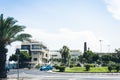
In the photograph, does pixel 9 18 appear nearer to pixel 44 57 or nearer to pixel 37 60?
pixel 37 60

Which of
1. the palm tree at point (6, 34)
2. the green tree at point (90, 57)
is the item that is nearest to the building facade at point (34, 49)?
the green tree at point (90, 57)

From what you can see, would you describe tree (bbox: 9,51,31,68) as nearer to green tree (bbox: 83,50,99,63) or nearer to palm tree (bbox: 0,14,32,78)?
green tree (bbox: 83,50,99,63)

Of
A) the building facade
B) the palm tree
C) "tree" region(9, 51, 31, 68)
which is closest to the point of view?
the palm tree

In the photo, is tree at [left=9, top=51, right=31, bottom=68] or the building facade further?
the building facade

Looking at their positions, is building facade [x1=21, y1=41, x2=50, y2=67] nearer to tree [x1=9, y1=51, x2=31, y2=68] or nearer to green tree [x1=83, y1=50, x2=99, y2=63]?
tree [x1=9, y1=51, x2=31, y2=68]

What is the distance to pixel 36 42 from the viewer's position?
4921 inches

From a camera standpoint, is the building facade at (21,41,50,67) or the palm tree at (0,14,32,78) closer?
the palm tree at (0,14,32,78)

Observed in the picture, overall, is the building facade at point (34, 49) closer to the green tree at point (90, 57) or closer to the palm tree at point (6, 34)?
the green tree at point (90, 57)

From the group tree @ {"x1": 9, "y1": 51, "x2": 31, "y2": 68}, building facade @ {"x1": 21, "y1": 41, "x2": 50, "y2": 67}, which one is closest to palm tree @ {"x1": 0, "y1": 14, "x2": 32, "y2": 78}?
tree @ {"x1": 9, "y1": 51, "x2": 31, "y2": 68}

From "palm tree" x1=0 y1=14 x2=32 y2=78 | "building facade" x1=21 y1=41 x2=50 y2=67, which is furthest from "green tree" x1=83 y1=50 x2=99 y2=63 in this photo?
"palm tree" x1=0 y1=14 x2=32 y2=78

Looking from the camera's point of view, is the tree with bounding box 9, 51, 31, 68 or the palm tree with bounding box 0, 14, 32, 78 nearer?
the palm tree with bounding box 0, 14, 32, 78

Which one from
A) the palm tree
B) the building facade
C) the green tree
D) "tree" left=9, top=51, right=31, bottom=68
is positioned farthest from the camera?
the building facade

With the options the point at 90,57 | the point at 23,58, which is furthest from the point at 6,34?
the point at 90,57

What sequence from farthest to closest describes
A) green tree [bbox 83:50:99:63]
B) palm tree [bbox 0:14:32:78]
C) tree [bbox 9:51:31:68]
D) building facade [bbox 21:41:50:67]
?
building facade [bbox 21:41:50:67], green tree [bbox 83:50:99:63], tree [bbox 9:51:31:68], palm tree [bbox 0:14:32:78]
